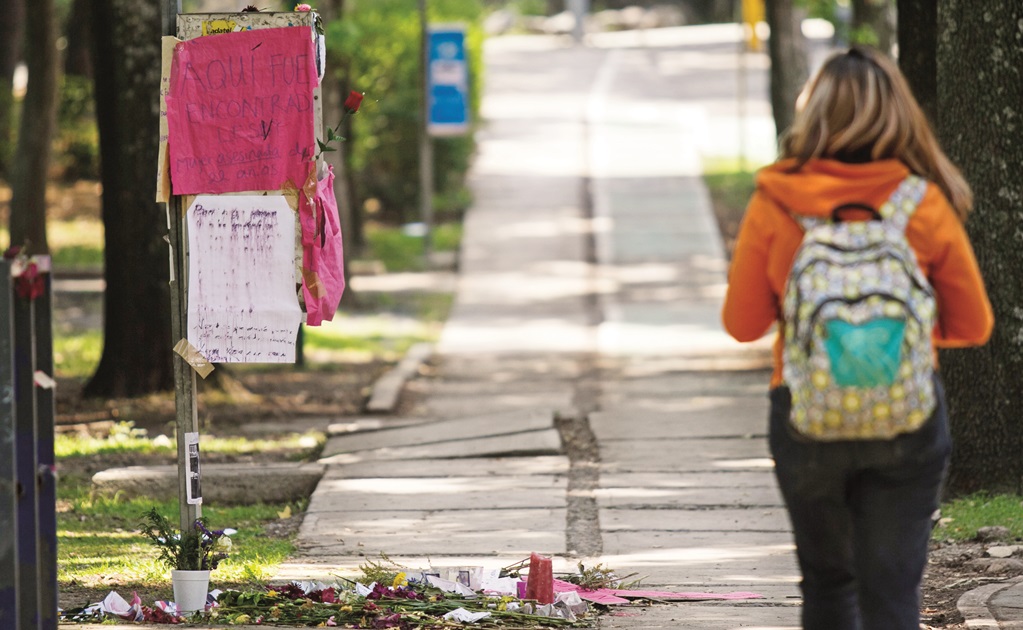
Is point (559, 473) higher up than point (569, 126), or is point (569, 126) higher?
point (569, 126)

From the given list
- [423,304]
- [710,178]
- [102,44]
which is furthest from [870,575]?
[710,178]

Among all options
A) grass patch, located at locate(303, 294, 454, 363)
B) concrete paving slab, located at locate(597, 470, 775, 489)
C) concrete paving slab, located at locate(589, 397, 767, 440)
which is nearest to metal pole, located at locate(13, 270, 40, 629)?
concrete paving slab, located at locate(597, 470, 775, 489)

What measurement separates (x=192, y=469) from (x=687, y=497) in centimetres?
318

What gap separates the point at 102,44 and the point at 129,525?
4.40m

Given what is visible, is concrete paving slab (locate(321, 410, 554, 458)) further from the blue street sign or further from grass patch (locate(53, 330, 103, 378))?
the blue street sign

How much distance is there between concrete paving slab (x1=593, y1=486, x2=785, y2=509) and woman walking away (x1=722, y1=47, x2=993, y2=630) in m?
3.87

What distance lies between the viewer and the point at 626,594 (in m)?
5.88

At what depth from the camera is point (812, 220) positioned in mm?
3705

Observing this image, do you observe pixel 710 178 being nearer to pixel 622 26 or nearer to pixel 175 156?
pixel 175 156

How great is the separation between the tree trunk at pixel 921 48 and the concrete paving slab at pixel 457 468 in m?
2.95

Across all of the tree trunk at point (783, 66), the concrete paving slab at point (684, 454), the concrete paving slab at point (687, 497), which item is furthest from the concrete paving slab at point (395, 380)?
the tree trunk at point (783, 66)

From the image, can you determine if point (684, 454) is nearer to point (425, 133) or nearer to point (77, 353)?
point (77, 353)

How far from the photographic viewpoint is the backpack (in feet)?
11.6

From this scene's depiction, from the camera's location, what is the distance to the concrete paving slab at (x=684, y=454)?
8680 mm
